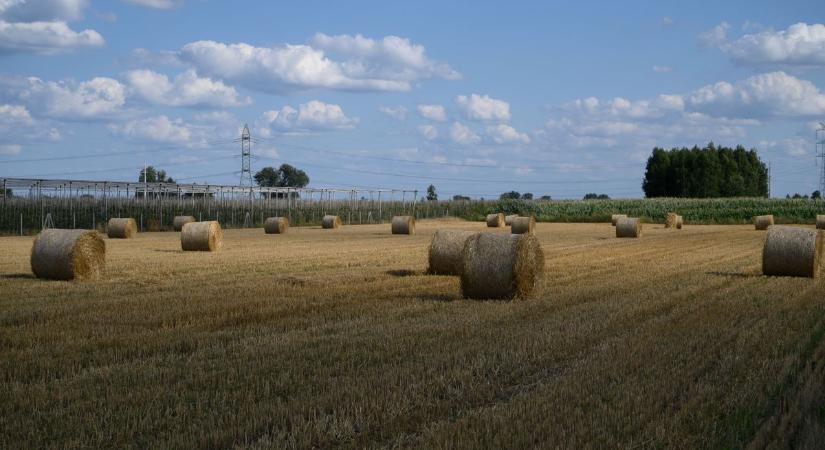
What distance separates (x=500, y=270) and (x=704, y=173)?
9092cm

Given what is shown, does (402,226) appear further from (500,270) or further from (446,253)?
(500,270)

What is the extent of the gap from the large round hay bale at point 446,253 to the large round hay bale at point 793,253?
602cm

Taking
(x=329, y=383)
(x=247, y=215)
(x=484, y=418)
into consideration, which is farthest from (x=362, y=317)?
(x=247, y=215)

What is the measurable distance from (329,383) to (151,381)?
151 centimetres

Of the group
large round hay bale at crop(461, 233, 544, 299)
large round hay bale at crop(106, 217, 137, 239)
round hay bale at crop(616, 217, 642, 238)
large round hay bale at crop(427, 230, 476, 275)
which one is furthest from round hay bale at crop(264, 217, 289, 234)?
large round hay bale at crop(461, 233, 544, 299)

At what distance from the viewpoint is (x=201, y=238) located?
26.4m

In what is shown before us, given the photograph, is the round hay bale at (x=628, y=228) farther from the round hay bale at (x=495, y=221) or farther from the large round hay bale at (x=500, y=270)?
the large round hay bale at (x=500, y=270)

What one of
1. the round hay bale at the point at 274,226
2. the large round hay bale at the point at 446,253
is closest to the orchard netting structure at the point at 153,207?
the round hay bale at the point at 274,226

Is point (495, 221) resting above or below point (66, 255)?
below

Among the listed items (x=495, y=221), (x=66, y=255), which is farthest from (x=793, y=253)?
(x=495, y=221)

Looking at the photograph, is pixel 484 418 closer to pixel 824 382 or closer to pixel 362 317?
pixel 824 382

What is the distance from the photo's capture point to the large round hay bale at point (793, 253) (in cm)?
1786

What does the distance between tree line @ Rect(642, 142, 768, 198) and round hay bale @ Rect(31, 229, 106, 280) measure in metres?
89.4

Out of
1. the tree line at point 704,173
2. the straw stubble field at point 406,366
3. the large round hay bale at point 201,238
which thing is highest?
the tree line at point 704,173
